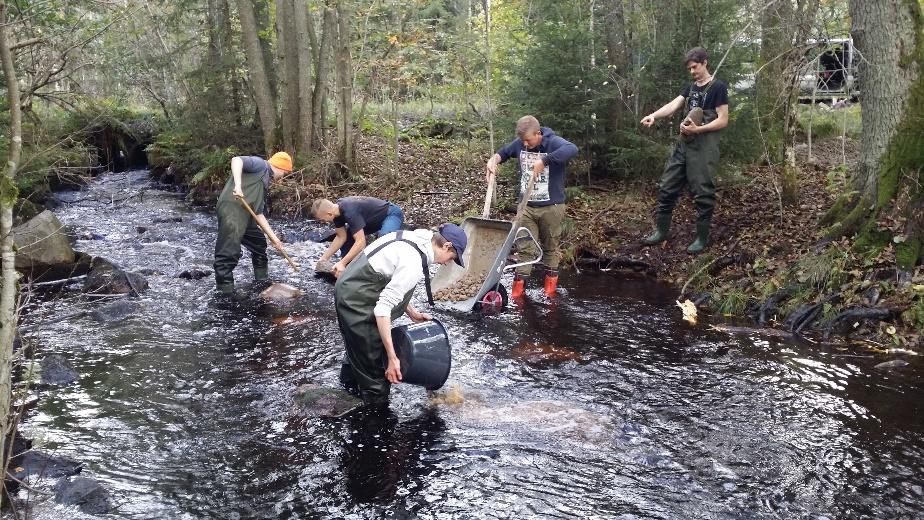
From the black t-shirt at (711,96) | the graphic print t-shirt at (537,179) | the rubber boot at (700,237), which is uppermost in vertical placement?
the black t-shirt at (711,96)

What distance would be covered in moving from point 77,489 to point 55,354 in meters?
2.91

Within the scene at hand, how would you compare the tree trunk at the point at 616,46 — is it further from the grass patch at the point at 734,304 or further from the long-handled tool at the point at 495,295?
the grass patch at the point at 734,304

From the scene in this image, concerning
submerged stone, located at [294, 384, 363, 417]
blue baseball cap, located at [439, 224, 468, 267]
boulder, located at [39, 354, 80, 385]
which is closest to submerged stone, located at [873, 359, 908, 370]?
blue baseball cap, located at [439, 224, 468, 267]

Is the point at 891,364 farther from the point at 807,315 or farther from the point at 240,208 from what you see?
the point at 240,208

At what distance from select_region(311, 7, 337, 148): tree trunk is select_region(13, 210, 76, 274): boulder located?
6201 mm

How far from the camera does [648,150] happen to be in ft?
35.0

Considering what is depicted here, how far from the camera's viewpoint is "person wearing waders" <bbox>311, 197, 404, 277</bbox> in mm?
7414

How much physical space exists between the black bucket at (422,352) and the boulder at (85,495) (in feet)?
6.72

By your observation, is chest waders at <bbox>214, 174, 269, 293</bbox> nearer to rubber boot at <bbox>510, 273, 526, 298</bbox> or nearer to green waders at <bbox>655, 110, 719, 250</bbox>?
rubber boot at <bbox>510, 273, 526, 298</bbox>

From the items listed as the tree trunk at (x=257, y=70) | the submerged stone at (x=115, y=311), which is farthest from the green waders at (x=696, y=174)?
the tree trunk at (x=257, y=70)

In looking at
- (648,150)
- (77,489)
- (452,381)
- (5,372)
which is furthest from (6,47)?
(648,150)

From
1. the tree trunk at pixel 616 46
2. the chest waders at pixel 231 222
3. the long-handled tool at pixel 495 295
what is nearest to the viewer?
the long-handled tool at pixel 495 295

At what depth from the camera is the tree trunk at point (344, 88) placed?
48.2 ft

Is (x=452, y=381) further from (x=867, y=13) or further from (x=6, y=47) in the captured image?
(x=867, y=13)
